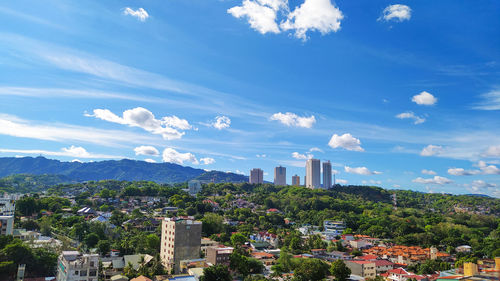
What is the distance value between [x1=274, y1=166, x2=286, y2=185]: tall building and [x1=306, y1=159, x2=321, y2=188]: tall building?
29.8 metres

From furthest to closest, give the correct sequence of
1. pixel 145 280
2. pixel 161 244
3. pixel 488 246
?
pixel 488 246
pixel 161 244
pixel 145 280

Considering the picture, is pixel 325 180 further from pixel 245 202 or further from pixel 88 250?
pixel 88 250

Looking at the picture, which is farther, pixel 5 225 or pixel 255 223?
pixel 255 223

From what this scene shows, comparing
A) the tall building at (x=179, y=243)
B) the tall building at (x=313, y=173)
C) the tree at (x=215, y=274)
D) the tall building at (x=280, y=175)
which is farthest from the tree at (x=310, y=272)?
the tall building at (x=280, y=175)

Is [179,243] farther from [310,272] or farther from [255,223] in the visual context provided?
[255,223]

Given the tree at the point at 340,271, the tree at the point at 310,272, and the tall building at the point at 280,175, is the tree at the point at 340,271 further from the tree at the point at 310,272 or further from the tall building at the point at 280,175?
the tall building at the point at 280,175

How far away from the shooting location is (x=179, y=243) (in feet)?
96.3

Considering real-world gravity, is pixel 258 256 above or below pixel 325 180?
below

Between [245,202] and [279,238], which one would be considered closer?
[279,238]

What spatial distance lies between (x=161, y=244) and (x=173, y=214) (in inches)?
789

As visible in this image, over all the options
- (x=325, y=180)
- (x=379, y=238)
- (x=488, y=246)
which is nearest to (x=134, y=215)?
(x=379, y=238)

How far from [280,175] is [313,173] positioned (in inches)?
1326

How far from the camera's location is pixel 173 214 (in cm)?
5138

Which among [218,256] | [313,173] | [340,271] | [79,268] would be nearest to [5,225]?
[79,268]
